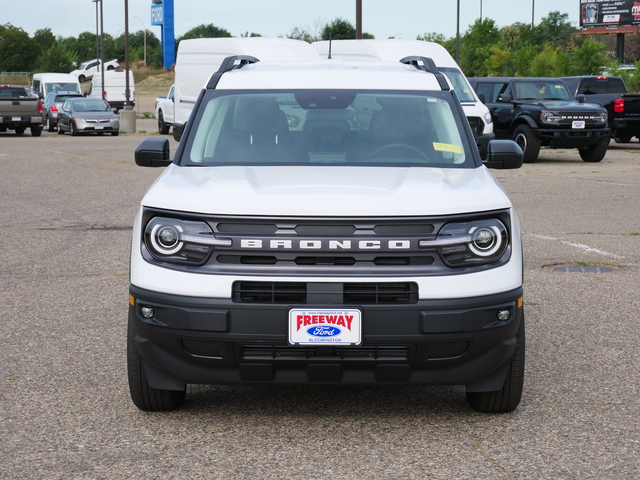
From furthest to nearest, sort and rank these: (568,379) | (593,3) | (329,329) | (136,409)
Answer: (593,3)
(568,379)
(136,409)
(329,329)

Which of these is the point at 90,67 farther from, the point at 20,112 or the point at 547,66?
the point at 20,112

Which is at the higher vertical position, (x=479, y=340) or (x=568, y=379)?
(x=479, y=340)

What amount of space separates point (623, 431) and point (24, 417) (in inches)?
112

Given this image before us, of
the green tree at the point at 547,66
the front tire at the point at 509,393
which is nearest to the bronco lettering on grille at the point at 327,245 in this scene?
the front tire at the point at 509,393

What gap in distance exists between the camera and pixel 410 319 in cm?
421

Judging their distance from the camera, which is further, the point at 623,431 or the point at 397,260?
the point at 623,431

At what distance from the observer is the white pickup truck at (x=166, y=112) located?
33.5 meters

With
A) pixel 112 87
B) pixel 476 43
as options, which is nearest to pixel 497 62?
pixel 476 43

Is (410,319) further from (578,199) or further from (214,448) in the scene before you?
(578,199)

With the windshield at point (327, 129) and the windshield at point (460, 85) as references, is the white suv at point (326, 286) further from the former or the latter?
the windshield at point (460, 85)

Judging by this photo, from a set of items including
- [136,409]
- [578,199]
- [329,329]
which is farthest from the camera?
[578,199]

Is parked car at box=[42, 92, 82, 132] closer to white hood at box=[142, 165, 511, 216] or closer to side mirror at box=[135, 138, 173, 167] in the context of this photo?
side mirror at box=[135, 138, 173, 167]

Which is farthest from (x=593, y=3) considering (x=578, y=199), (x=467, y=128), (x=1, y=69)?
Result: (x=467, y=128)

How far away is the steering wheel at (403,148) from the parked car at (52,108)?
35545mm
